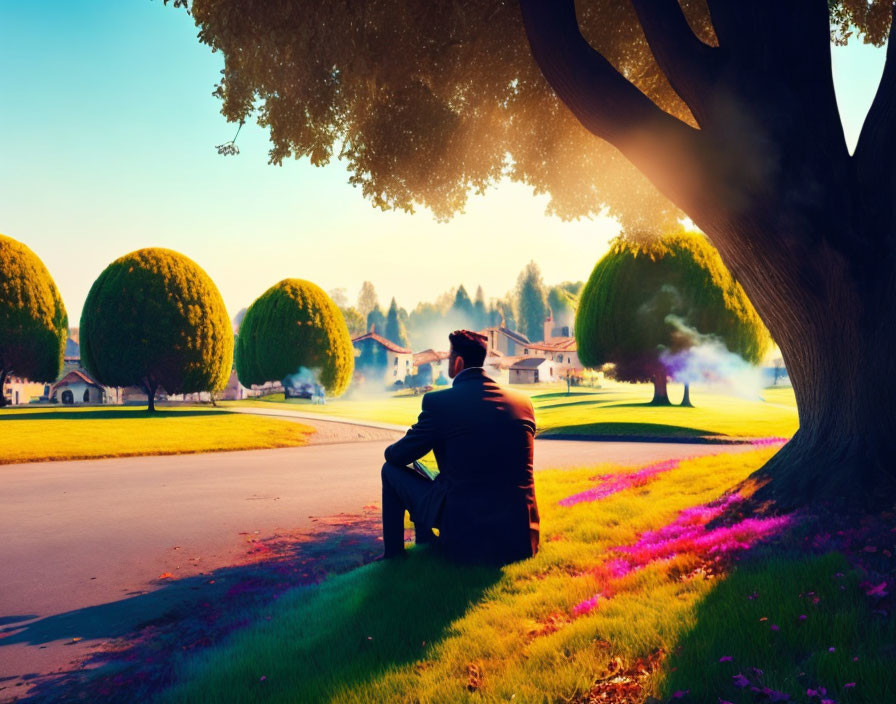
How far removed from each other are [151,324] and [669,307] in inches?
990

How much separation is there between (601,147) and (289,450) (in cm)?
1268

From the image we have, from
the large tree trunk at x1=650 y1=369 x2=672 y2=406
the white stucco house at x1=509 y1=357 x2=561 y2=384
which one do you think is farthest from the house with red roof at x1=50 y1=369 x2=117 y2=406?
the large tree trunk at x1=650 y1=369 x2=672 y2=406

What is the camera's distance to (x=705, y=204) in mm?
5492

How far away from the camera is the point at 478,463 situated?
4.23 metres

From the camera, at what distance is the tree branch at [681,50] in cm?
547

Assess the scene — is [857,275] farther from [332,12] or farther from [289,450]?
[289,450]

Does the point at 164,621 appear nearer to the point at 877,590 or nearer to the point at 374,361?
the point at 877,590

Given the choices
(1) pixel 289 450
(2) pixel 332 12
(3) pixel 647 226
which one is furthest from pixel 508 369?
(2) pixel 332 12

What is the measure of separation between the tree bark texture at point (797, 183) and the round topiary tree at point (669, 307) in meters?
24.8

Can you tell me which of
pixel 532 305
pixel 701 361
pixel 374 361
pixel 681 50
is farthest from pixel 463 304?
pixel 681 50

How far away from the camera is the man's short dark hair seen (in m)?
4.52

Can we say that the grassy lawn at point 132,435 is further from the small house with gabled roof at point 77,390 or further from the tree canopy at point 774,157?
the small house with gabled roof at point 77,390

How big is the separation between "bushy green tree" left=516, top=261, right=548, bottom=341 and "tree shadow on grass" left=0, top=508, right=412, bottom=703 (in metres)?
117

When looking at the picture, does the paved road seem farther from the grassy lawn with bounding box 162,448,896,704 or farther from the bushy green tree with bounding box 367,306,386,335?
the bushy green tree with bounding box 367,306,386,335
